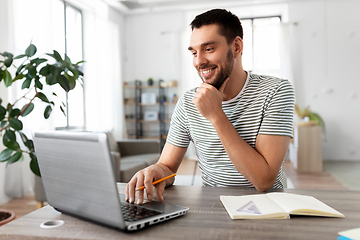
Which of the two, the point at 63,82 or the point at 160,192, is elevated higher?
the point at 63,82

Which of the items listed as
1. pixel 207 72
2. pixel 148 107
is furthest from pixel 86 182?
pixel 148 107

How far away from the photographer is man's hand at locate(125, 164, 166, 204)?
89 centimetres

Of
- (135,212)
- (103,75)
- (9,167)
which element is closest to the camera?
(135,212)

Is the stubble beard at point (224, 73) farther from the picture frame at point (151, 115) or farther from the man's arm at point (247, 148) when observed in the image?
the picture frame at point (151, 115)

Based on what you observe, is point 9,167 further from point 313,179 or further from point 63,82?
point 313,179

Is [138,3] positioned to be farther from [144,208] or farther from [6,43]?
[144,208]

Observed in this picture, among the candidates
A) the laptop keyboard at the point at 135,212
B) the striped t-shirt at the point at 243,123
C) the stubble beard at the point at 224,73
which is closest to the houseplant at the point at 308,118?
the striped t-shirt at the point at 243,123

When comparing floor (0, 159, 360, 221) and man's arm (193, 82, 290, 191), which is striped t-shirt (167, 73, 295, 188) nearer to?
man's arm (193, 82, 290, 191)

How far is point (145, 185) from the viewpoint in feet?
3.10

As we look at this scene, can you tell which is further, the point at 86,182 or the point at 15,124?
the point at 15,124

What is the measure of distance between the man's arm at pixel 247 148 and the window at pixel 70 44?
151 inches

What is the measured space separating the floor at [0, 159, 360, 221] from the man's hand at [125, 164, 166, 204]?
97.0 inches

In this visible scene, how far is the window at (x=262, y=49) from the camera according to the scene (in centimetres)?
597

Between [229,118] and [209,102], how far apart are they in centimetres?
20
